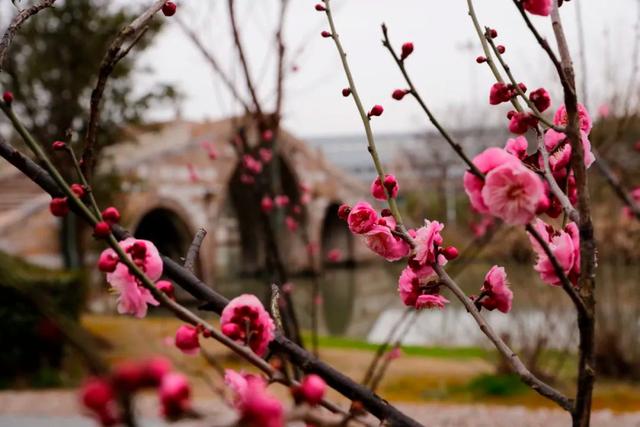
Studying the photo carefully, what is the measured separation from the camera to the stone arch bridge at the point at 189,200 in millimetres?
11742

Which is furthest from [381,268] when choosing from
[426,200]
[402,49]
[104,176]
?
[402,49]

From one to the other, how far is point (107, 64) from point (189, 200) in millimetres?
→ 17016

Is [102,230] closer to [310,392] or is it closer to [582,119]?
[310,392]

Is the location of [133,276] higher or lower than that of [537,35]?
lower

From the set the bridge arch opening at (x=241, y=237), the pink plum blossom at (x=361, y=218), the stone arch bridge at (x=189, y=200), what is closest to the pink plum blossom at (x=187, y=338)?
the pink plum blossom at (x=361, y=218)

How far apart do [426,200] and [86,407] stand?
22.5 m

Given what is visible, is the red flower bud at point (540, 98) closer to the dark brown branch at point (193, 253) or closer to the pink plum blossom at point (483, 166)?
the pink plum blossom at point (483, 166)

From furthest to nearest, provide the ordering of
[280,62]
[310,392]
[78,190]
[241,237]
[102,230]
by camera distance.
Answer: [241,237] < [280,62] < [78,190] < [102,230] < [310,392]

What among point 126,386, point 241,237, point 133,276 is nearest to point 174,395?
point 126,386

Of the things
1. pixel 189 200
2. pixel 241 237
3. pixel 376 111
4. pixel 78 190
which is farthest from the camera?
pixel 241 237

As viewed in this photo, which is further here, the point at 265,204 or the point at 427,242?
the point at 265,204

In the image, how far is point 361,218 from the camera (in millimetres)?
978

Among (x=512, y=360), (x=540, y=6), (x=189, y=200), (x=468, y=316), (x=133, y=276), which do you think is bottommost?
(x=468, y=316)

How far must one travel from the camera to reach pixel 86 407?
44 centimetres
